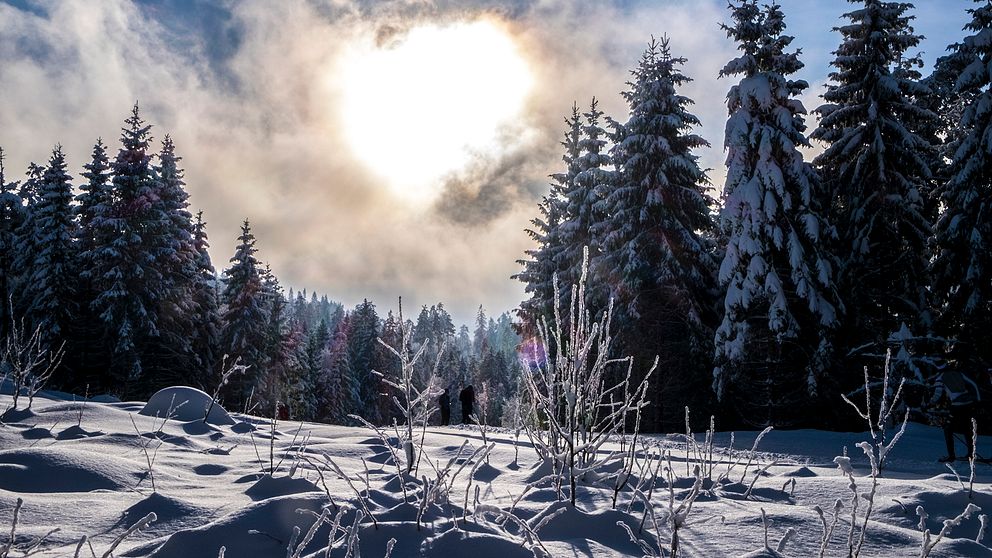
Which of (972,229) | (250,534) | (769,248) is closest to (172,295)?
→ (769,248)

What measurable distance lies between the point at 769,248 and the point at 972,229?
458cm

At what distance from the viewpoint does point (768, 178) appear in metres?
16.0

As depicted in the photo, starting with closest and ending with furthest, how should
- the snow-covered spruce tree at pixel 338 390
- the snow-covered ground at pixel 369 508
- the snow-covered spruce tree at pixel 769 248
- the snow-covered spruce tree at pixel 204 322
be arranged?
the snow-covered ground at pixel 369 508 → the snow-covered spruce tree at pixel 769 248 → the snow-covered spruce tree at pixel 204 322 → the snow-covered spruce tree at pixel 338 390

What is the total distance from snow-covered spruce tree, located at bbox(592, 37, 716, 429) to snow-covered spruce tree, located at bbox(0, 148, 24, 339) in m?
21.6

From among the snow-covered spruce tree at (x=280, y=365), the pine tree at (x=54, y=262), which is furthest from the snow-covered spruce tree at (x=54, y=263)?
the snow-covered spruce tree at (x=280, y=365)

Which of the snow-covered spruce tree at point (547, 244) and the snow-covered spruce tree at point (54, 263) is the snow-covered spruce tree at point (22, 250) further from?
the snow-covered spruce tree at point (547, 244)

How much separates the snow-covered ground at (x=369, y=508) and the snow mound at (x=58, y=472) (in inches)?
0.4

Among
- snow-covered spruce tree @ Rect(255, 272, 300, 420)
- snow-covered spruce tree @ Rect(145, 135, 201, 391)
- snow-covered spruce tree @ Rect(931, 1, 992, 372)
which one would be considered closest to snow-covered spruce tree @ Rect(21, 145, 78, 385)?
snow-covered spruce tree @ Rect(145, 135, 201, 391)

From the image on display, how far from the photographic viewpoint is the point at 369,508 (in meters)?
3.25

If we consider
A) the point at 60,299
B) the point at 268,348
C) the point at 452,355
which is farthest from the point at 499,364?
the point at 60,299

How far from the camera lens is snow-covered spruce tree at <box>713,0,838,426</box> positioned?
15.8 m

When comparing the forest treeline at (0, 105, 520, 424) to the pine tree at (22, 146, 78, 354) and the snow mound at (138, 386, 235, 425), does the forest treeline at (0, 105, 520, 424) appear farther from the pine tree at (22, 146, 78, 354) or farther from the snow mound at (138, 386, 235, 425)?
the snow mound at (138, 386, 235, 425)

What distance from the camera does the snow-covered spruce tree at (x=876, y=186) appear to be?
16.2m

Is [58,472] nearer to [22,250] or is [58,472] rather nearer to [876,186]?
[876,186]
